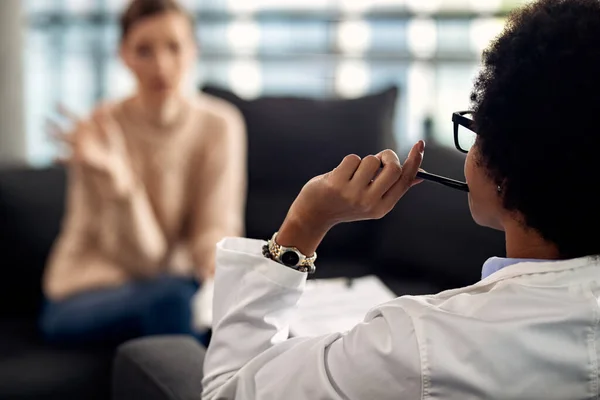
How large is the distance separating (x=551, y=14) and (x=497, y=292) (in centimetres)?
26

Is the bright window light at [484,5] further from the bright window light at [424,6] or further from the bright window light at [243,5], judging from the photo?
the bright window light at [243,5]

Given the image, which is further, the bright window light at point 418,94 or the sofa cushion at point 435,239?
the bright window light at point 418,94

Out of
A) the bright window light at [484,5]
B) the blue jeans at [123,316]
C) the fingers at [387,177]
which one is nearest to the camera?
the fingers at [387,177]

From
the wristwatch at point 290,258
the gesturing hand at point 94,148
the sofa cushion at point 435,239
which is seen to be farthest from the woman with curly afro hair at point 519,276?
the gesturing hand at point 94,148

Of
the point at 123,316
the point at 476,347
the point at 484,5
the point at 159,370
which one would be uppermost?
the point at 484,5

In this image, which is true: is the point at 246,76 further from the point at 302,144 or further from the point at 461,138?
the point at 461,138

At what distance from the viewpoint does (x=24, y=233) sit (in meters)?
2.10

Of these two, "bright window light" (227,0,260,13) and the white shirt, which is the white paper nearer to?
the white shirt

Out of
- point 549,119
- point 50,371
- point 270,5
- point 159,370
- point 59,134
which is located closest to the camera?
point 549,119

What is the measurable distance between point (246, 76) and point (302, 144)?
1440 millimetres

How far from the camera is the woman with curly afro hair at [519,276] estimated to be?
68 cm

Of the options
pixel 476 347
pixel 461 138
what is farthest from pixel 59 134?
pixel 476 347

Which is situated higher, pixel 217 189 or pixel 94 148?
pixel 94 148

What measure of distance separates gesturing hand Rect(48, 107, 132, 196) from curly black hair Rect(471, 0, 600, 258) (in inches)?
53.4
